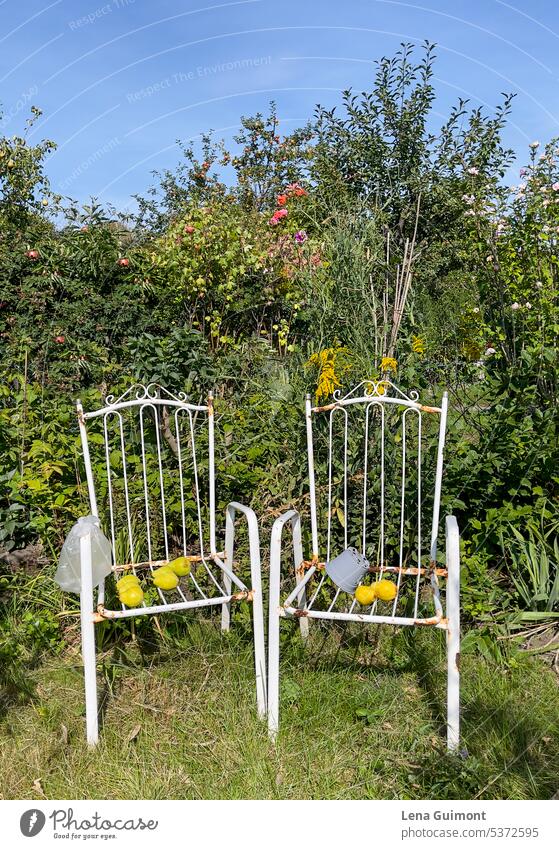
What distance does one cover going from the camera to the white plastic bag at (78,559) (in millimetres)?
2164

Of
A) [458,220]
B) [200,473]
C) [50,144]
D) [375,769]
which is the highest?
[50,144]

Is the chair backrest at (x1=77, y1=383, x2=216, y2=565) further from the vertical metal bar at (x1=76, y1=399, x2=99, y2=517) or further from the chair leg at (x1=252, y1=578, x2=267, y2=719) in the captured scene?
the chair leg at (x1=252, y1=578, x2=267, y2=719)

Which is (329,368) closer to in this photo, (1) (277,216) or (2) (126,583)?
(2) (126,583)

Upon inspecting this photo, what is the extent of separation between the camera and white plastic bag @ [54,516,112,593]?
2164 mm

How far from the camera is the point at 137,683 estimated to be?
2316mm

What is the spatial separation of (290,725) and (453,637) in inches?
22.8

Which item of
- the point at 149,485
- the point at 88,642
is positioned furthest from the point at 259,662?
the point at 149,485

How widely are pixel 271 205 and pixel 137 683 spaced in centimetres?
848

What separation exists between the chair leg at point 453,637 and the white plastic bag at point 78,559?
1.06 m

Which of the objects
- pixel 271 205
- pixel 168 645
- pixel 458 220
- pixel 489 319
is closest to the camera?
pixel 168 645

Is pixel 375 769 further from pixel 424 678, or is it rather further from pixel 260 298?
pixel 260 298

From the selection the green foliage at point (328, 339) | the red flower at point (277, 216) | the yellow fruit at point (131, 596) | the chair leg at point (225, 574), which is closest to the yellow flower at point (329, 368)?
the green foliage at point (328, 339)

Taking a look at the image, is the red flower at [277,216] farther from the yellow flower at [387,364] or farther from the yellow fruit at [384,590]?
the yellow fruit at [384,590]

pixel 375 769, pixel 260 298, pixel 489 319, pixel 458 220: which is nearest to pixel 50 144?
pixel 260 298
